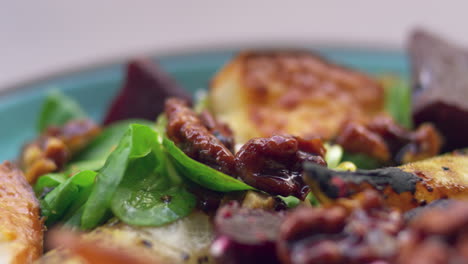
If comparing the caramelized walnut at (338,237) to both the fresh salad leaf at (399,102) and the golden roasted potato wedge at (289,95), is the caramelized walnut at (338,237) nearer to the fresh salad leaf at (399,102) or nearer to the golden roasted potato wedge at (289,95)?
the golden roasted potato wedge at (289,95)

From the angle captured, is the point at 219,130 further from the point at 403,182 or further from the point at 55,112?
the point at 55,112

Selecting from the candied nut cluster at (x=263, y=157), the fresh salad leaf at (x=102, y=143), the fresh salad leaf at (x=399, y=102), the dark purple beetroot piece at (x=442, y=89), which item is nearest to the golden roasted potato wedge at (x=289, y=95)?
the fresh salad leaf at (x=399, y=102)

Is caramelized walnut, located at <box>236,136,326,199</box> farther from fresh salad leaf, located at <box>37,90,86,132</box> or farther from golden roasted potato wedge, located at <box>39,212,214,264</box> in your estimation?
fresh salad leaf, located at <box>37,90,86,132</box>

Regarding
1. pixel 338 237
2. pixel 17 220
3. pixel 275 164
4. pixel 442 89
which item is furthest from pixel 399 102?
pixel 17 220

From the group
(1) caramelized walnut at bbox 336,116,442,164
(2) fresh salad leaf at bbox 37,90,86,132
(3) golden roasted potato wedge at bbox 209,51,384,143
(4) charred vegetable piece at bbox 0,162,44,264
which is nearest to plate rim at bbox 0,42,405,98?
(3) golden roasted potato wedge at bbox 209,51,384,143

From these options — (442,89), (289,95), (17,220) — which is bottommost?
(17,220)

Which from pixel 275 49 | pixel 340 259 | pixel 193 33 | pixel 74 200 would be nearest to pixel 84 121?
pixel 74 200
